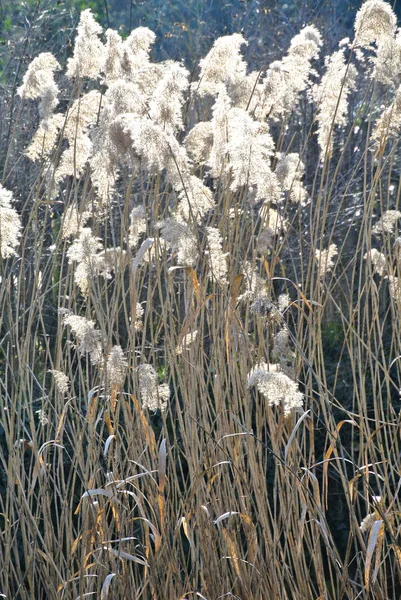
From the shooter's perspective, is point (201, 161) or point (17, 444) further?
point (201, 161)

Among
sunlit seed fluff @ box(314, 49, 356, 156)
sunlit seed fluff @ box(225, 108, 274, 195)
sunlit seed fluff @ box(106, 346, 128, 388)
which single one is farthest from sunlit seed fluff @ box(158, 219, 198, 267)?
sunlit seed fluff @ box(314, 49, 356, 156)

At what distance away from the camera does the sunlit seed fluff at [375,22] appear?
2223 mm

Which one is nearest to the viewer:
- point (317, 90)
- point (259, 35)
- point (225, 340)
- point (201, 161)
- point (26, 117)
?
point (225, 340)

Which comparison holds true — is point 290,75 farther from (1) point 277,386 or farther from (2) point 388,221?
(1) point 277,386

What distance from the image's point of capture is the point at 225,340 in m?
2.36

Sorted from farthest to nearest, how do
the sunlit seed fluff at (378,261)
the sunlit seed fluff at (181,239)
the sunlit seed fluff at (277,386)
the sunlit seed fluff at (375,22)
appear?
1. the sunlit seed fluff at (378,261)
2. the sunlit seed fluff at (375,22)
3. the sunlit seed fluff at (181,239)
4. the sunlit seed fluff at (277,386)

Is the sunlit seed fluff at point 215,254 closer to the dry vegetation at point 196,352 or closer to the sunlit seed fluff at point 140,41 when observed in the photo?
the dry vegetation at point 196,352

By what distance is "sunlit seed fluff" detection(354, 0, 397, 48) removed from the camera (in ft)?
7.29

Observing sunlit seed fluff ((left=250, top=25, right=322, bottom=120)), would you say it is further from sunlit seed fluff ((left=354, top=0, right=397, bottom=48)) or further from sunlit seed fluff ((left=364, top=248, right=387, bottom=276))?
sunlit seed fluff ((left=364, top=248, right=387, bottom=276))

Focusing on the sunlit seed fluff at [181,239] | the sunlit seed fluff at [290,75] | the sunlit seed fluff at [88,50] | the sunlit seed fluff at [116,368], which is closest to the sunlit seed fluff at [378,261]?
the sunlit seed fluff at [290,75]

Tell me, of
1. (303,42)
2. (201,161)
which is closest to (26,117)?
(201,161)

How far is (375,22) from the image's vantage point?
7.33 ft

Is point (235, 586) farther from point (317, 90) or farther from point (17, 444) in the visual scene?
point (317, 90)

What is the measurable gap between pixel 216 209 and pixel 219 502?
0.82 metres
